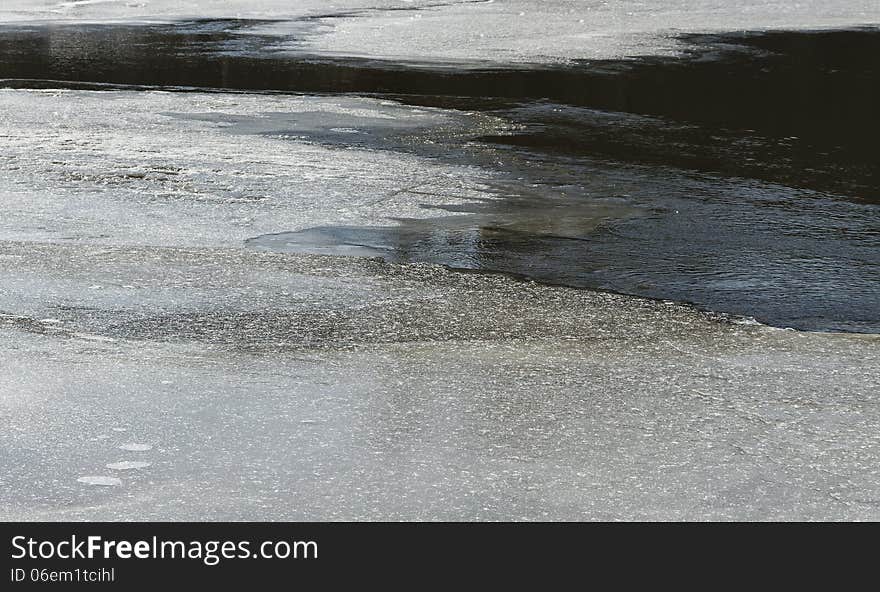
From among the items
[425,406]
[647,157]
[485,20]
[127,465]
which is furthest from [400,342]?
[485,20]

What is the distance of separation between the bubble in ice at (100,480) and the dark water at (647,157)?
3.35m

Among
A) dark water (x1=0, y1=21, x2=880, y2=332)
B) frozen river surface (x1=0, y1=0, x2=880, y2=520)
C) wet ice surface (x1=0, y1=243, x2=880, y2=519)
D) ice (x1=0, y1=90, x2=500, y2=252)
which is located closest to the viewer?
wet ice surface (x1=0, y1=243, x2=880, y2=519)

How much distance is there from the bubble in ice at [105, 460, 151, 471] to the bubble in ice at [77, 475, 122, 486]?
88 mm

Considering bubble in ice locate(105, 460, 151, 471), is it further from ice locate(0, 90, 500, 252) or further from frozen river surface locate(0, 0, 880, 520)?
ice locate(0, 90, 500, 252)

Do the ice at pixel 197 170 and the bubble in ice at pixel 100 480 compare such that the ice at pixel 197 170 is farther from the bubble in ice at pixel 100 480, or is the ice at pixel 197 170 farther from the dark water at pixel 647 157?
the bubble in ice at pixel 100 480

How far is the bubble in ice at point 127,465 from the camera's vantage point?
16.0 ft

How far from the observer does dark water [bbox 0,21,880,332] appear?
788cm

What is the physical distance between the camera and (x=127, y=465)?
16.1 ft

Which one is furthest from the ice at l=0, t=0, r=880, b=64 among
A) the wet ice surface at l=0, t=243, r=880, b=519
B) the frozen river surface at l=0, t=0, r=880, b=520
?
the wet ice surface at l=0, t=243, r=880, b=519

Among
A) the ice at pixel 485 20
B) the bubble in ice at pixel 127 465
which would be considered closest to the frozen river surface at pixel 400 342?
the bubble in ice at pixel 127 465

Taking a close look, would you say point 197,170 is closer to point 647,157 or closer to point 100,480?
point 647,157

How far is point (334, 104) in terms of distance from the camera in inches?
554

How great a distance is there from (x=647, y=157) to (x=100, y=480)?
7419mm
